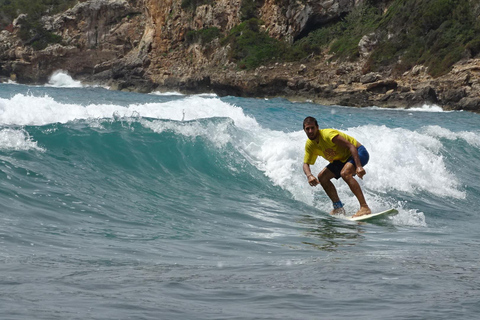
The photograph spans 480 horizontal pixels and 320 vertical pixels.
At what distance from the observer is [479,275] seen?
164 inches

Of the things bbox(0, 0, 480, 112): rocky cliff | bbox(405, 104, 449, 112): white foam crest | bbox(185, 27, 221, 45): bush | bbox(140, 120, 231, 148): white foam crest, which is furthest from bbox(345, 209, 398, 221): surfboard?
bbox(185, 27, 221, 45): bush

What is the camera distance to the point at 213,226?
21.3 ft

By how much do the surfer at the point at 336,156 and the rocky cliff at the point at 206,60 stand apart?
28306 millimetres

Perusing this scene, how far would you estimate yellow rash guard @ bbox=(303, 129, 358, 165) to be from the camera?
7496 mm

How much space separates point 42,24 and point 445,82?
169 ft

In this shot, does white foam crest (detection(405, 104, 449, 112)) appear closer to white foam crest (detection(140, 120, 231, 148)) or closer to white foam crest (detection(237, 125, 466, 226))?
white foam crest (detection(237, 125, 466, 226))

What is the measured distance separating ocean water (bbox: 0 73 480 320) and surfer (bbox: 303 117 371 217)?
1.55ft

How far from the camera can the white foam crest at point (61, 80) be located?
214 feet

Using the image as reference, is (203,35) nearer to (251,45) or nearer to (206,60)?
(206,60)

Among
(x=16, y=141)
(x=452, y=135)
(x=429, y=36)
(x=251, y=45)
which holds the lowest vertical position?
(x=452, y=135)

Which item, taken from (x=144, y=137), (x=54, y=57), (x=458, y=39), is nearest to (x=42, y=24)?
(x=54, y=57)

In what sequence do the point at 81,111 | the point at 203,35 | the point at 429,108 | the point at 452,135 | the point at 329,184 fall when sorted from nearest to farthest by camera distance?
the point at 329,184 < the point at 81,111 < the point at 452,135 < the point at 429,108 < the point at 203,35

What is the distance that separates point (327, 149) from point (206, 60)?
47.4 metres

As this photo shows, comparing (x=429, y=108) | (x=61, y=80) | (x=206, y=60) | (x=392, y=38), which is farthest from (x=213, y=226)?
(x=61, y=80)
